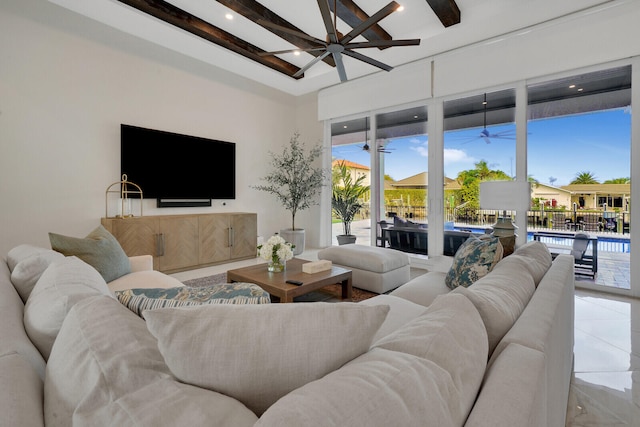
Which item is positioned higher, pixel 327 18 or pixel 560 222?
pixel 327 18

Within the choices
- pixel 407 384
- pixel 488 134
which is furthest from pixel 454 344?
pixel 488 134

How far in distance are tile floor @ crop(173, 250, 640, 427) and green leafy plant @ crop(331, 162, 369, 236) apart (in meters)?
3.36

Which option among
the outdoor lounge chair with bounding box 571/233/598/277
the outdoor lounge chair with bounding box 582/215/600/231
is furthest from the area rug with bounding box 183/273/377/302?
the outdoor lounge chair with bounding box 582/215/600/231

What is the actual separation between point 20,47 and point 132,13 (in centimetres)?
120

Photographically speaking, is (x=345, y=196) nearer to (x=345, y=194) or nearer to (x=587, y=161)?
(x=345, y=194)

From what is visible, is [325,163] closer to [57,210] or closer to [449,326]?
[57,210]

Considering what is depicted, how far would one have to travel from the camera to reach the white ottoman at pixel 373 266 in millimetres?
3133

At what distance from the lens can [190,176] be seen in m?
4.70

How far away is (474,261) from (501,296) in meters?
1.00

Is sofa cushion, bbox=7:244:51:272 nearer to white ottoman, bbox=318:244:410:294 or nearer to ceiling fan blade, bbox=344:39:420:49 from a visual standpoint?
white ottoman, bbox=318:244:410:294

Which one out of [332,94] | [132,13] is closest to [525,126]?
[332,94]

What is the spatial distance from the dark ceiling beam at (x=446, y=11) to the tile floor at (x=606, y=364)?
3.32 m

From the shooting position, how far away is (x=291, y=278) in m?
2.66

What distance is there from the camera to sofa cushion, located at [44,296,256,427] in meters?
0.49
